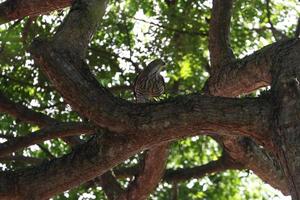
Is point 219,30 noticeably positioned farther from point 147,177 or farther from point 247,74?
point 147,177

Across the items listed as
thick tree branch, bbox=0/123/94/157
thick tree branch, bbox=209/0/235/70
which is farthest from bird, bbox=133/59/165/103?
thick tree branch, bbox=0/123/94/157

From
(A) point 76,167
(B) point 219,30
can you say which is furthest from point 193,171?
(A) point 76,167

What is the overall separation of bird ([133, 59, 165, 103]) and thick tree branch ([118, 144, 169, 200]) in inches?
26.0

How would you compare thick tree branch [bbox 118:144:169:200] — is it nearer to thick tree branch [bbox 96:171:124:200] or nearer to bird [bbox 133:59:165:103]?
thick tree branch [bbox 96:171:124:200]

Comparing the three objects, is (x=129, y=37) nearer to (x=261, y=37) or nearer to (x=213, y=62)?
(x=261, y=37)

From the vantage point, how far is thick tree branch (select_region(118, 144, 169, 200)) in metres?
6.75

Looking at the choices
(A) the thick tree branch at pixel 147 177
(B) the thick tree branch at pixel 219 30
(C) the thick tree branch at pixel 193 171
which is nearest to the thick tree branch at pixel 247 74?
(B) the thick tree branch at pixel 219 30

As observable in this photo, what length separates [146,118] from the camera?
4.21 metres

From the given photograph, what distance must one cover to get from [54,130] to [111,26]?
11.9 feet

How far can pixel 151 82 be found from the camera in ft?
21.7

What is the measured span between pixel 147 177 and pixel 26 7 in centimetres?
236

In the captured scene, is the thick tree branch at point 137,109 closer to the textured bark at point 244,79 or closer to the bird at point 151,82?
the textured bark at point 244,79

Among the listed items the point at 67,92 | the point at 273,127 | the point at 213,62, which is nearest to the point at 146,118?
the point at 67,92

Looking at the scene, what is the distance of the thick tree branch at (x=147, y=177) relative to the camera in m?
6.75
